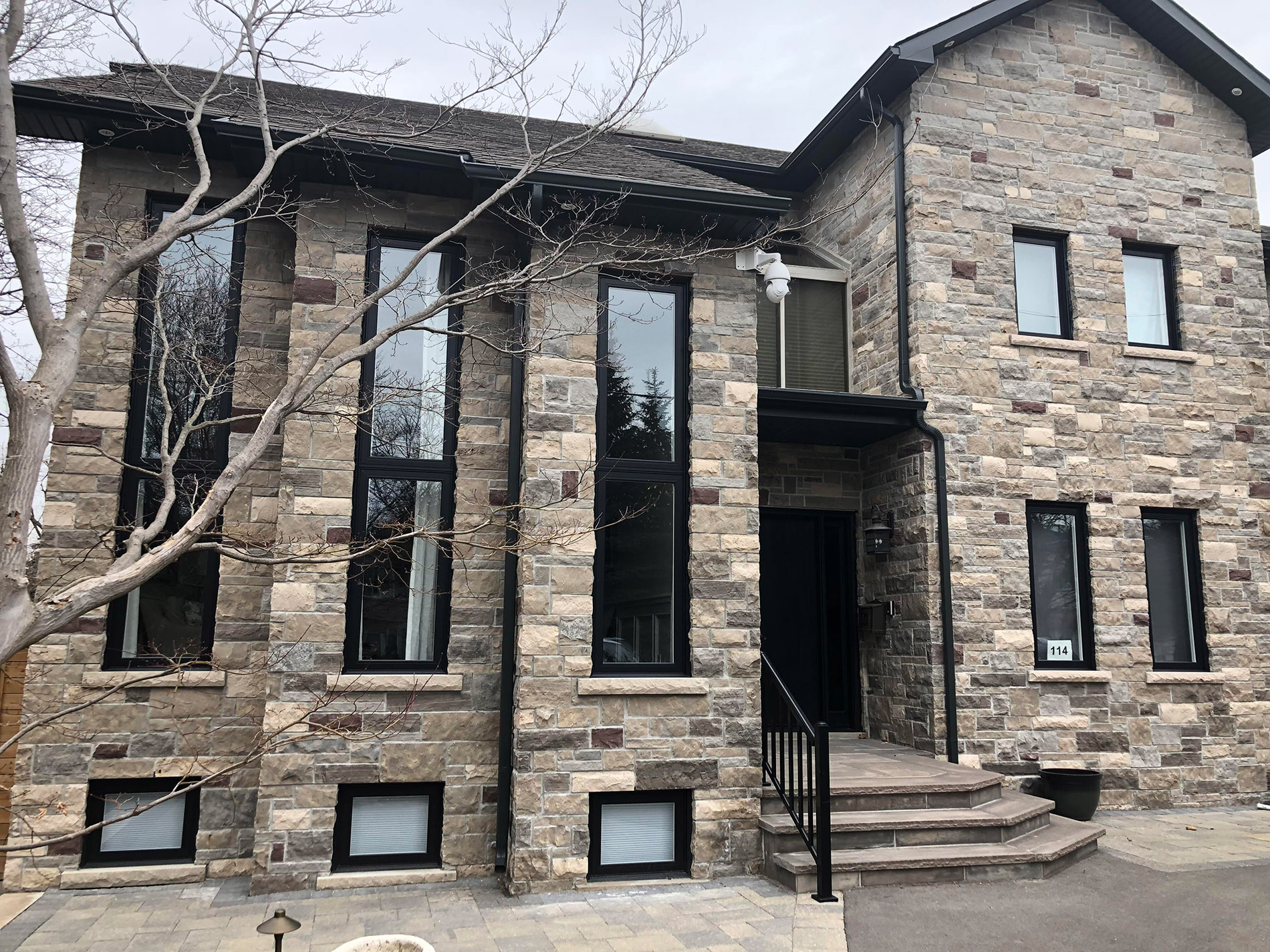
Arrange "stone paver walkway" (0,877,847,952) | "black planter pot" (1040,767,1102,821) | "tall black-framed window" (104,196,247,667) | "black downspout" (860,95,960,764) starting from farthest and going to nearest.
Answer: "black downspout" (860,95,960,764), "black planter pot" (1040,767,1102,821), "tall black-framed window" (104,196,247,667), "stone paver walkway" (0,877,847,952)

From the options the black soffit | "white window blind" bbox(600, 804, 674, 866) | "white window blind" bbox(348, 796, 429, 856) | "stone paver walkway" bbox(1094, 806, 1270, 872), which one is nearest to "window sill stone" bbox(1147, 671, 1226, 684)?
"stone paver walkway" bbox(1094, 806, 1270, 872)

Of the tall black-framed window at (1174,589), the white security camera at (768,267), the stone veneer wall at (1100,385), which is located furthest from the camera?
the tall black-framed window at (1174,589)

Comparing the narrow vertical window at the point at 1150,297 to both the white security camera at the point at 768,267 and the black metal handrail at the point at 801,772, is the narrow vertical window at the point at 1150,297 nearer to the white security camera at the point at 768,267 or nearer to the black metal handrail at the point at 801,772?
the white security camera at the point at 768,267

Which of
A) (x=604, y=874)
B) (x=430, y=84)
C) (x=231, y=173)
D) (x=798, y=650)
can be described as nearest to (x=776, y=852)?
(x=604, y=874)

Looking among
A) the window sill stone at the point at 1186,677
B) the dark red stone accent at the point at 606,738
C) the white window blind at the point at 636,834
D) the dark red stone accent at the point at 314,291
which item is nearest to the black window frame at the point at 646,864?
the white window blind at the point at 636,834

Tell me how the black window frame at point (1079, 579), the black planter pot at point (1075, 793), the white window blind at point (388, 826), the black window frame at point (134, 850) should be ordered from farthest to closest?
1. the black window frame at point (1079, 579)
2. the black planter pot at point (1075, 793)
3. the white window blind at point (388, 826)
4. the black window frame at point (134, 850)

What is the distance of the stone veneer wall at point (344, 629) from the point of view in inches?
243

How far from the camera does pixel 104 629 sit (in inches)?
252

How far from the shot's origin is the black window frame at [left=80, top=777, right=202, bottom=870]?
6.28 metres

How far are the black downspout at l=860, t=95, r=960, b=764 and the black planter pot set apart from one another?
806 millimetres

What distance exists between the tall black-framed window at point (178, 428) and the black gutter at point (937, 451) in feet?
18.7

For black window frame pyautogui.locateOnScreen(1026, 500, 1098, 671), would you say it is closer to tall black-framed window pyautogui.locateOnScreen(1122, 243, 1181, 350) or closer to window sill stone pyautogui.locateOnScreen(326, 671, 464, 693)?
tall black-framed window pyautogui.locateOnScreen(1122, 243, 1181, 350)

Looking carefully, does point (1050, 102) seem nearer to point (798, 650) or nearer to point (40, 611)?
point (798, 650)

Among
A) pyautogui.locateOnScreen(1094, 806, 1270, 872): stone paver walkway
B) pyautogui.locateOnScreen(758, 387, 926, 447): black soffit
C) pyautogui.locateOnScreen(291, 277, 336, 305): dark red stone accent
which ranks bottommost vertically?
pyautogui.locateOnScreen(1094, 806, 1270, 872): stone paver walkway
